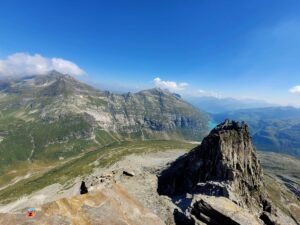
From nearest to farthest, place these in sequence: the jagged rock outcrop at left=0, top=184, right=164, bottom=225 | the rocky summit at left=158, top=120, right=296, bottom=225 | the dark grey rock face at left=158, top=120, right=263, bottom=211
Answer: the jagged rock outcrop at left=0, top=184, right=164, bottom=225 < the rocky summit at left=158, top=120, right=296, bottom=225 < the dark grey rock face at left=158, top=120, right=263, bottom=211

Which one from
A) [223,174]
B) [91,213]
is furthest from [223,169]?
[91,213]

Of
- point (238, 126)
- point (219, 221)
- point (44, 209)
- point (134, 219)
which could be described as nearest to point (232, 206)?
point (219, 221)

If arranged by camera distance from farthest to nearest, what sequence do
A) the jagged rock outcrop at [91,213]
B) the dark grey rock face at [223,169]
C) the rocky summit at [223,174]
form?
the dark grey rock face at [223,169] → the rocky summit at [223,174] → the jagged rock outcrop at [91,213]

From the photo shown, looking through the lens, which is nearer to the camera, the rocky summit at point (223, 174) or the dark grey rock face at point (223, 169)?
the rocky summit at point (223, 174)

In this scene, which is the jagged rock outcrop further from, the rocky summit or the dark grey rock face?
the dark grey rock face

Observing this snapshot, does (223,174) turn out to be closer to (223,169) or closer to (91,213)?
(223,169)

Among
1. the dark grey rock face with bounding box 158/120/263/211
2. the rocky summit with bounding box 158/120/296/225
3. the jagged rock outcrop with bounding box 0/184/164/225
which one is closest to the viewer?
the jagged rock outcrop with bounding box 0/184/164/225

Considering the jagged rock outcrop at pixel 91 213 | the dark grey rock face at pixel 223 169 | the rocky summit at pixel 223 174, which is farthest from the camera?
the dark grey rock face at pixel 223 169

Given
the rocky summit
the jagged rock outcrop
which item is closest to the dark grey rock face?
the rocky summit

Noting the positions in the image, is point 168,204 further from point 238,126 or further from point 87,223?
point 238,126

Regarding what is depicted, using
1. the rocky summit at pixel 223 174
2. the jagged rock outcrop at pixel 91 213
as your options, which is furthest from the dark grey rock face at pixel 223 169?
the jagged rock outcrop at pixel 91 213

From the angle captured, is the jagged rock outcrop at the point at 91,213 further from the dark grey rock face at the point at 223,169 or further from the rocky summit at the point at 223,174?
the dark grey rock face at the point at 223,169

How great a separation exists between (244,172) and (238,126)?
90.5ft

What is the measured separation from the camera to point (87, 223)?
34688mm
